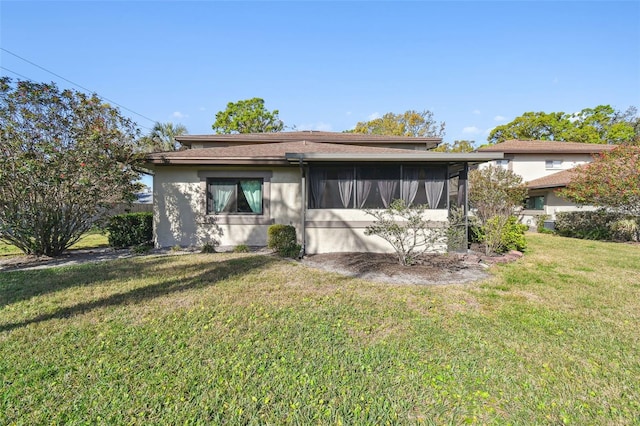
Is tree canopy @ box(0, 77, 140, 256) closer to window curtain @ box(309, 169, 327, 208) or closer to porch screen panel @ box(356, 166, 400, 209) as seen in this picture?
window curtain @ box(309, 169, 327, 208)

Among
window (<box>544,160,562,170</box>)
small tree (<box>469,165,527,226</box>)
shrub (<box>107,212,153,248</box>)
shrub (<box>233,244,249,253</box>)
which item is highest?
window (<box>544,160,562,170</box>)

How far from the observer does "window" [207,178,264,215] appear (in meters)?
9.28

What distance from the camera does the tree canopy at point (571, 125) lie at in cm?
→ 3088

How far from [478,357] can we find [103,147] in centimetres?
952

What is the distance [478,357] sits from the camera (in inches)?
121

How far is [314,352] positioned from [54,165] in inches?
318

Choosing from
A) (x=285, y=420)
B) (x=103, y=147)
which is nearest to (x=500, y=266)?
(x=285, y=420)

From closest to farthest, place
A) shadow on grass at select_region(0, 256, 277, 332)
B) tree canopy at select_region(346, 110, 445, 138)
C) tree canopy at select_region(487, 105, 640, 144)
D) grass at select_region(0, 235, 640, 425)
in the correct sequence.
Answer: grass at select_region(0, 235, 640, 425), shadow on grass at select_region(0, 256, 277, 332), tree canopy at select_region(487, 105, 640, 144), tree canopy at select_region(346, 110, 445, 138)

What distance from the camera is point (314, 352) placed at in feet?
10.2

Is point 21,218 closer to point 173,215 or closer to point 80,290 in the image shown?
point 173,215

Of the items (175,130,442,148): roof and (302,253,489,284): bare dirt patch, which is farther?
(175,130,442,148): roof

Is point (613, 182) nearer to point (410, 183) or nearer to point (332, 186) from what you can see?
point (410, 183)

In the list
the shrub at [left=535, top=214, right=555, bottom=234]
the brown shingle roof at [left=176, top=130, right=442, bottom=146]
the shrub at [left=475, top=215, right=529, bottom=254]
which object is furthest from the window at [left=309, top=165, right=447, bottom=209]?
the shrub at [left=535, top=214, right=555, bottom=234]

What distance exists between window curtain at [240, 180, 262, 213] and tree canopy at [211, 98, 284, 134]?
24.1 meters
